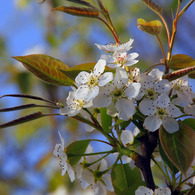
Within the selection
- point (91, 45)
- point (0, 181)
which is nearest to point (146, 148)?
point (0, 181)

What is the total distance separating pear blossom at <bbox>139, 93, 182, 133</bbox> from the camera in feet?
2.19

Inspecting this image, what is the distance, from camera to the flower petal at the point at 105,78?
696 mm

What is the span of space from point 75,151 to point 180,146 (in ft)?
0.76

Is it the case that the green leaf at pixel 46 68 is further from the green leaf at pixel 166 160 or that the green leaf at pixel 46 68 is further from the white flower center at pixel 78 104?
the green leaf at pixel 166 160

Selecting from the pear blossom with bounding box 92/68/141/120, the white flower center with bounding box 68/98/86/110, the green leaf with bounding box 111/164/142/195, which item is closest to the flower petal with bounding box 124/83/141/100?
the pear blossom with bounding box 92/68/141/120

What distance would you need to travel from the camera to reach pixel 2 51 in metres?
3.81

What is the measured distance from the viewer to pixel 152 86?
2.31 ft

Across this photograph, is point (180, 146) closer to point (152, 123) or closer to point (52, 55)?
point (152, 123)

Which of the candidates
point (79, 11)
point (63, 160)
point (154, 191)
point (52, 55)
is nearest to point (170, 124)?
point (154, 191)

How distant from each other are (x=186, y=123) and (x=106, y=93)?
0.61 ft

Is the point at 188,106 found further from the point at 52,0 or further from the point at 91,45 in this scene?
the point at 91,45

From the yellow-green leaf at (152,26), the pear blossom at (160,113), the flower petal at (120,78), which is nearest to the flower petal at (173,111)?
the pear blossom at (160,113)

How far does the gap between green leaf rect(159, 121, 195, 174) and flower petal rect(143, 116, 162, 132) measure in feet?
0.05

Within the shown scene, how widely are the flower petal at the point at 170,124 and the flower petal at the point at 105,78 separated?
0.14 meters
